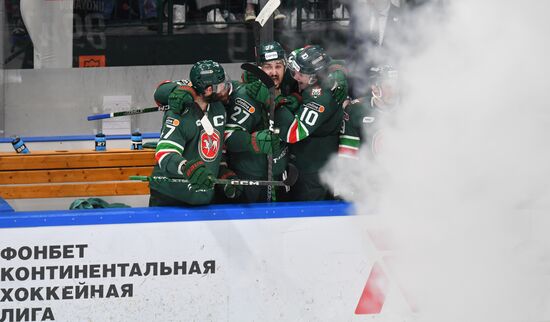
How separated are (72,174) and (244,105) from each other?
2.40 metres

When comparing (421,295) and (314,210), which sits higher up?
(314,210)

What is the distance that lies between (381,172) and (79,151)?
10.7 ft

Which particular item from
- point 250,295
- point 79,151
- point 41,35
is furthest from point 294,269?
point 41,35

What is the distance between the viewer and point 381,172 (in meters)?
4.75

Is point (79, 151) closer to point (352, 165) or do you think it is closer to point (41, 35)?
point (41, 35)

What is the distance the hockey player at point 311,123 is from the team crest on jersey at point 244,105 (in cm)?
14

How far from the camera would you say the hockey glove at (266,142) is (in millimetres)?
4691

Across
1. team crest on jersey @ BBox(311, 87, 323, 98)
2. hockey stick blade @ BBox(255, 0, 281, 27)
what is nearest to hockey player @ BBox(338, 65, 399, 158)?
team crest on jersey @ BBox(311, 87, 323, 98)

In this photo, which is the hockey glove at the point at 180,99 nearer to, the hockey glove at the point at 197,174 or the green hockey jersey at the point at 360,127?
the hockey glove at the point at 197,174

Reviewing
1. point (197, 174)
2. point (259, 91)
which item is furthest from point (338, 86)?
point (197, 174)

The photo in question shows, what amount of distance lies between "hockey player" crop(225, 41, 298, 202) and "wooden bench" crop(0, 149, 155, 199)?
189 cm

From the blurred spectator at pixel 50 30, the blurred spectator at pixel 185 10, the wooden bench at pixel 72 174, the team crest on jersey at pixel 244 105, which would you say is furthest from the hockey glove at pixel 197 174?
the blurred spectator at pixel 50 30

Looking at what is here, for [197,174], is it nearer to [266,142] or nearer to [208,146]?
[208,146]

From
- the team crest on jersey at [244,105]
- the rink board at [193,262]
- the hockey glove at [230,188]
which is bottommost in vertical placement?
the rink board at [193,262]
